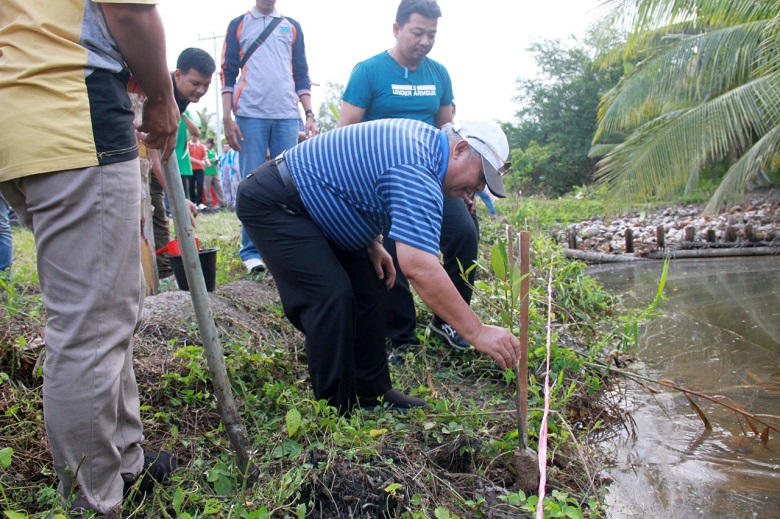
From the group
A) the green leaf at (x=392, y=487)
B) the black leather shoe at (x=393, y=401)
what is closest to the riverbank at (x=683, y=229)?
the black leather shoe at (x=393, y=401)

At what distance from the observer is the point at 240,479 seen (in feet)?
7.33

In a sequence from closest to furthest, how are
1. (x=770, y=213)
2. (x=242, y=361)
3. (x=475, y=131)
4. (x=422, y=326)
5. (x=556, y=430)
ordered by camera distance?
(x=475, y=131), (x=556, y=430), (x=242, y=361), (x=422, y=326), (x=770, y=213)

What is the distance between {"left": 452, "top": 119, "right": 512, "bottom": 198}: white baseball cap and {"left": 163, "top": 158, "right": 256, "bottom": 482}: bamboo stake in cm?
102

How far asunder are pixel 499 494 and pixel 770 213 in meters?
11.7

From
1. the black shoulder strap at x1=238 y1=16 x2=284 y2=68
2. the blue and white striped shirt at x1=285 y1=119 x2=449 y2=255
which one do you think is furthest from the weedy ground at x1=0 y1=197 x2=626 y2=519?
the black shoulder strap at x1=238 y1=16 x2=284 y2=68

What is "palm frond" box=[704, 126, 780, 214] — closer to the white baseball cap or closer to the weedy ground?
the weedy ground

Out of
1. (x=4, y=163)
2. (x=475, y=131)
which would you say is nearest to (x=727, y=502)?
(x=475, y=131)

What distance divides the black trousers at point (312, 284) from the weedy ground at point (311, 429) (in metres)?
0.15

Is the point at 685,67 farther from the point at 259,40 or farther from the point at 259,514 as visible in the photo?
the point at 259,514

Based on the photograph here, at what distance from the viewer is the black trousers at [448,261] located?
3.41 m

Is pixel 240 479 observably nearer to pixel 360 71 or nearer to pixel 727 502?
pixel 727 502

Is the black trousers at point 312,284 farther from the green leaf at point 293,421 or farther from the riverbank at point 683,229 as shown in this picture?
the riverbank at point 683,229

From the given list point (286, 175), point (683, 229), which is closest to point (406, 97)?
point (286, 175)

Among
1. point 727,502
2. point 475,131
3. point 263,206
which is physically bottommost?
point 727,502
